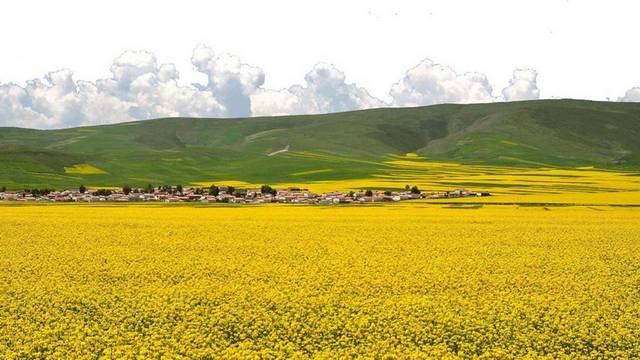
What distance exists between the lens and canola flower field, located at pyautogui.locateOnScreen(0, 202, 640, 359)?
22938mm

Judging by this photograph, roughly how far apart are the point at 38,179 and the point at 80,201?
6126 centimetres

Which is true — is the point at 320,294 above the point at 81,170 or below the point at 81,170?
below

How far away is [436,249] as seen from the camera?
44469 millimetres

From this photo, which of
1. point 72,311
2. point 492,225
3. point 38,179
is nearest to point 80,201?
point 38,179

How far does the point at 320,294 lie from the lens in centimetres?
2945

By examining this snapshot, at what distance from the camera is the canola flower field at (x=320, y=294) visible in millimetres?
22938

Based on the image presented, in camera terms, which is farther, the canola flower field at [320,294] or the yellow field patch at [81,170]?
the yellow field patch at [81,170]

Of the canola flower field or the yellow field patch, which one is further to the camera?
the yellow field patch

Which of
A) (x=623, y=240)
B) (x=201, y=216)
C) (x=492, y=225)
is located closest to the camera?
(x=623, y=240)

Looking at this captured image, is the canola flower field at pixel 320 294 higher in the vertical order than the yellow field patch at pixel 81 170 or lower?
lower

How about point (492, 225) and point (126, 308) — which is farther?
point (492, 225)

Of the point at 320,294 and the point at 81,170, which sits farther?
the point at 81,170

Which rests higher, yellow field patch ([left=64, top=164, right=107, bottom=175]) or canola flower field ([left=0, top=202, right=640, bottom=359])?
yellow field patch ([left=64, top=164, right=107, bottom=175])

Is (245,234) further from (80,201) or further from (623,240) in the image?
(80,201)
